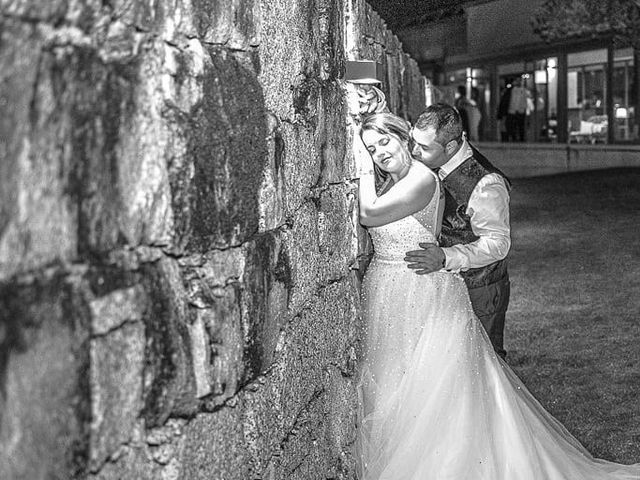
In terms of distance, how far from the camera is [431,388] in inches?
164

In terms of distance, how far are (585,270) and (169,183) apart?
9.96m

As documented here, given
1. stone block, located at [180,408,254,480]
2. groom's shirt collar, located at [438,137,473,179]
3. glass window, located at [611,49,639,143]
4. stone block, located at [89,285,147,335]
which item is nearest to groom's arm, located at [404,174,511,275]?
groom's shirt collar, located at [438,137,473,179]

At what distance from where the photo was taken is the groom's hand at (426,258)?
13.9ft

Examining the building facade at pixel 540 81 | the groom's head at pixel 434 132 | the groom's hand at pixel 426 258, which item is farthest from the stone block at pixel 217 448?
the building facade at pixel 540 81

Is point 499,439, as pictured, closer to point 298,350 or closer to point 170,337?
point 298,350

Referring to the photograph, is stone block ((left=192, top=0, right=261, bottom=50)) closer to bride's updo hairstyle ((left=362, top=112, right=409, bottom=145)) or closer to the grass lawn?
bride's updo hairstyle ((left=362, top=112, right=409, bottom=145))

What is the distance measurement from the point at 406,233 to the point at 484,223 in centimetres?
54

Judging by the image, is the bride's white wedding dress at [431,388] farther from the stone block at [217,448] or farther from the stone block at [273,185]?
the stone block at [217,448]

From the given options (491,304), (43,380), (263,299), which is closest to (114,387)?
(43,380)

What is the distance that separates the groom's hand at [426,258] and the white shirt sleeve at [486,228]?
59mm

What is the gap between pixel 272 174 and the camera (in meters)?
2.62

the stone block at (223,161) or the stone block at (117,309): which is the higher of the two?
the stone block at (223,161)

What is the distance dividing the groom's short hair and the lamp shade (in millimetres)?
431

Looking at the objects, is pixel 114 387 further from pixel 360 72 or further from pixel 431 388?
pixel 360 72
